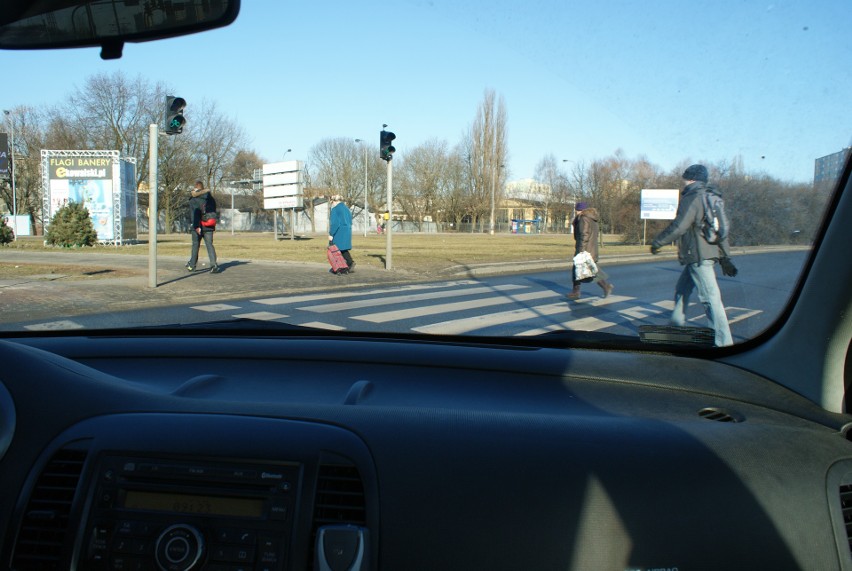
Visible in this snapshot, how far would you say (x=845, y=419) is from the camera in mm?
2281

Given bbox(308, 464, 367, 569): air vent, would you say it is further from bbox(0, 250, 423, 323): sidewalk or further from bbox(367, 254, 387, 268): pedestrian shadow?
bbox(367, 254, 387, 268): pedestrian shadow

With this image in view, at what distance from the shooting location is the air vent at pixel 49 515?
1.70 m

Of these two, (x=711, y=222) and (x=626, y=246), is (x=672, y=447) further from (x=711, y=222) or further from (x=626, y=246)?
(x=626, y=246)

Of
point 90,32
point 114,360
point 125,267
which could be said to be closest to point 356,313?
point 114,360

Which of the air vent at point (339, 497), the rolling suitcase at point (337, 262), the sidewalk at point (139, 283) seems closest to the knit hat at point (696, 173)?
the air vent at point (339, 497)

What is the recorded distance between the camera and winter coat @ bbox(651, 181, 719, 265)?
9.96ft

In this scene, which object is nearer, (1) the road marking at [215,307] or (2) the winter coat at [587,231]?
(2) the winter coat at [587,231]

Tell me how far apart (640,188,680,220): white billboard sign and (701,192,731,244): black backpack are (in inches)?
7.1

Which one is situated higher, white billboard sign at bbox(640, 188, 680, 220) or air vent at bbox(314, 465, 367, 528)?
white billboard sign at bbox(640, 188, 680, 220)

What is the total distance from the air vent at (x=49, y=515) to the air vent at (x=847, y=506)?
206 cm

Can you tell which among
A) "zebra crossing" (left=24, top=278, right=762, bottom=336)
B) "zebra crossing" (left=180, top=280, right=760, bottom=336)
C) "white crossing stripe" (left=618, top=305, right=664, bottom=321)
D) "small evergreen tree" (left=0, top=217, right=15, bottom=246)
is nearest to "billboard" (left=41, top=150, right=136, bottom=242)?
"small evergreen tree" (left=0, top=217, right=15, bottom=246)

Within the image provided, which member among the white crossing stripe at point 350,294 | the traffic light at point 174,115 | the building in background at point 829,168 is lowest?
the white crossing stripe at point 350,294

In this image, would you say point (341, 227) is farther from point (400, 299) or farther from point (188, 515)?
point (188, 515)

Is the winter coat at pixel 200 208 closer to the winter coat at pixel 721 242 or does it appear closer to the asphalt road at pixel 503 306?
the asphalt road at pixel 503 306
